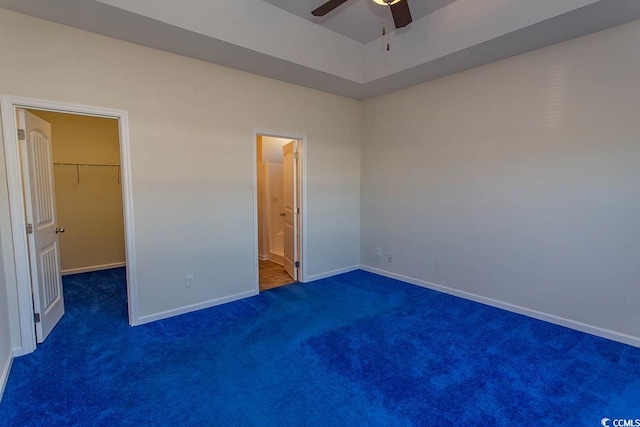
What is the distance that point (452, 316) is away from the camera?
3.40 metres

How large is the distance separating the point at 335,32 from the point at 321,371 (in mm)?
3717

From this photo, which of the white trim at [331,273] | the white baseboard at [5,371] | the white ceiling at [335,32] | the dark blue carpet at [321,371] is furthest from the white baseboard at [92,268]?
the white ceiling at [335,32]

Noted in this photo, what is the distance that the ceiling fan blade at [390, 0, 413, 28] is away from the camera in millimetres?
2453

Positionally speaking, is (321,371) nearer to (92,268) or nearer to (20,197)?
(20,197)

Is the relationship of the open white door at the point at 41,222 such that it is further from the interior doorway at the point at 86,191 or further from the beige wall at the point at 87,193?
the beige wall at the point at 87,193

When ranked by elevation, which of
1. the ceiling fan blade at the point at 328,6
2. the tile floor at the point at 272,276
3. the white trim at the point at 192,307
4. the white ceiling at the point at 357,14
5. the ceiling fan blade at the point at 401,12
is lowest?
the tile floor at the point at 272,276

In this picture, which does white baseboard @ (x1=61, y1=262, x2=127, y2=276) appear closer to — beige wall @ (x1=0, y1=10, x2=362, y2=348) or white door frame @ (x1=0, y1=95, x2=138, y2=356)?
beige wall @ (x1=0, y1=10, x2=362, y2=348)

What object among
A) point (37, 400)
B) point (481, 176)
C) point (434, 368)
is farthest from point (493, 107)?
point (37, 400)

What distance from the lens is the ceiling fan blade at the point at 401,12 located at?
8.05 feet

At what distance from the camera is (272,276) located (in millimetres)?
4898

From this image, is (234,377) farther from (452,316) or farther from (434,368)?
(452,316)

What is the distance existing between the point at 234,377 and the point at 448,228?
3.04m

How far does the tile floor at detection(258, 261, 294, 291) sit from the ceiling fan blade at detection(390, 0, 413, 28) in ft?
11.3

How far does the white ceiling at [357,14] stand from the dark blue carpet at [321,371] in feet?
10.8
